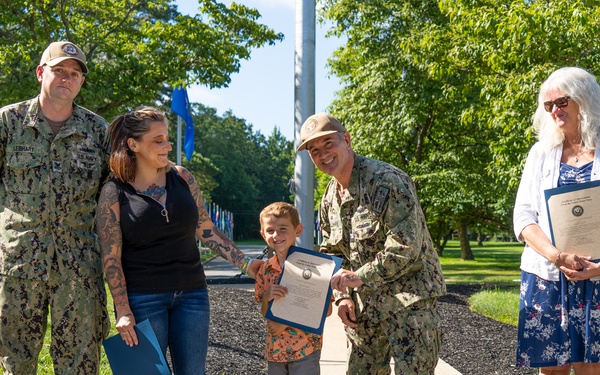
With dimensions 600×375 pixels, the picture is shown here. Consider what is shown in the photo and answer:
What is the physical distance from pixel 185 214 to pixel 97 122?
2.88ft

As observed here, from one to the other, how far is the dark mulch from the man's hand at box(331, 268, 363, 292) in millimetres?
3175

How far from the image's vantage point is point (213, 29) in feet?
55.0

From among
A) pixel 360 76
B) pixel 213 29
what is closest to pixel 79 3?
pixel 213 29

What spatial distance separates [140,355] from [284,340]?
894 millimetres

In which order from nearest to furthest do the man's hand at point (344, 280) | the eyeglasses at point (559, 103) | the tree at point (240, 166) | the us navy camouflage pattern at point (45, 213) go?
the man's hand at point (344, 280), the eyeglasses at point (559, 103), the us navy camouflage pattern at point (45, 213), the tree at point (240, 166)

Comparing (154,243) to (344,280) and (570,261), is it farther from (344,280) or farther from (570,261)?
(570,261)

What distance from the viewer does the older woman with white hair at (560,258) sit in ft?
12.7

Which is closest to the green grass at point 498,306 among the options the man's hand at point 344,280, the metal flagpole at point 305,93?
the metal flagpole at point 305,93

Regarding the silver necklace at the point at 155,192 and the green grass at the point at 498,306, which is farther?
the green grass at the point at 498,306

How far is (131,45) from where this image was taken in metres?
17.1

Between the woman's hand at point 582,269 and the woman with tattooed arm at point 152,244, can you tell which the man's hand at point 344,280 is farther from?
the woman's hand at point 582,269

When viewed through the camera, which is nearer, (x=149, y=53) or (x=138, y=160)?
(x=138, y=160)

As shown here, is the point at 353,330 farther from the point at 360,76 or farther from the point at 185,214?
the point at 360,76

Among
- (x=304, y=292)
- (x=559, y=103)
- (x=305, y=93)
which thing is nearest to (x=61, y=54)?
(x=304, y=292)
